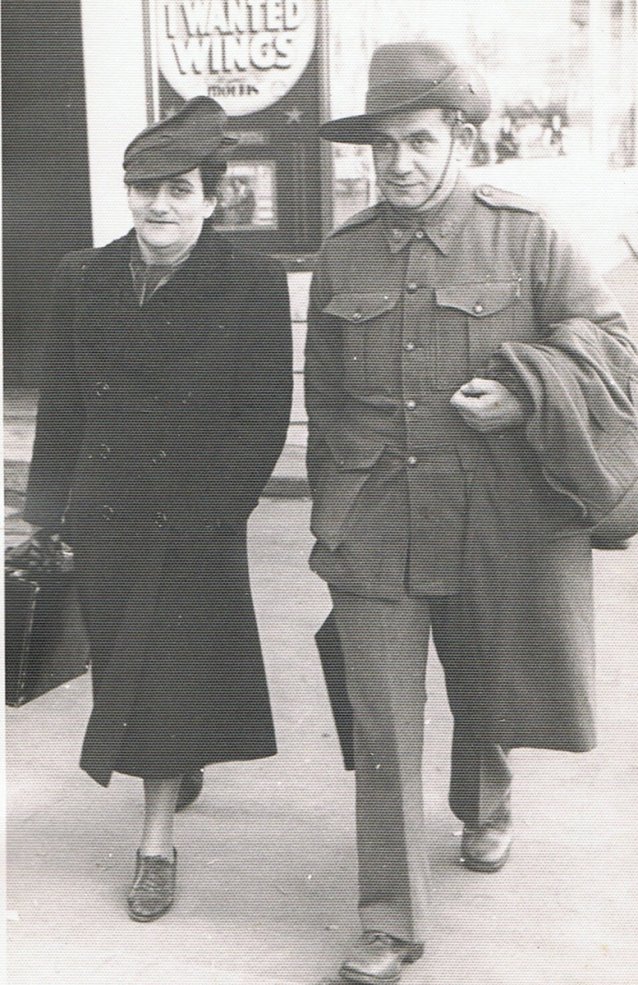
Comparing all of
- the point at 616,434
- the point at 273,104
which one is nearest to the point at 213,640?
the point at 616,434

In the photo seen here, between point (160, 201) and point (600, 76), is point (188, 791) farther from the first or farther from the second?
point (600, 76)

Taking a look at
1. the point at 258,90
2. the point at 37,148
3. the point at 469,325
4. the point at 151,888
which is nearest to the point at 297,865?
the point at 151,888

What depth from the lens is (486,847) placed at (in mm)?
3137

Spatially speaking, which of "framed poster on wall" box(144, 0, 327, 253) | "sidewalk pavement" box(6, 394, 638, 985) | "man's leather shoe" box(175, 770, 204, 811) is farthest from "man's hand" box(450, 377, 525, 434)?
"man's leather shoe" box(175, 770, 204, 811)

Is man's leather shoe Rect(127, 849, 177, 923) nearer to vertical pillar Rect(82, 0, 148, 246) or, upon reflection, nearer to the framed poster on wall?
the framed poster on wall

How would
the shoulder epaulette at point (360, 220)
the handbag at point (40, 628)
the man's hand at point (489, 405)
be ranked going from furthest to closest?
the handbag at point (40, 628) < the shoulder epaulette at point (360, 220) < the man's hand at point (489, 405)

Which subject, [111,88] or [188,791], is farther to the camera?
[111,88]

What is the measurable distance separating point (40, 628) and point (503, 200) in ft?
6.37

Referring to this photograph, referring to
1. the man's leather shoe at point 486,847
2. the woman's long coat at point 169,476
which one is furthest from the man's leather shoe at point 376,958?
the woman's long coat at point 169,476

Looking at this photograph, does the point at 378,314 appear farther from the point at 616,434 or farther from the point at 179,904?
the point at 179,904

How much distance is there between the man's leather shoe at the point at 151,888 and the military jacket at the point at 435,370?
844 millimetres

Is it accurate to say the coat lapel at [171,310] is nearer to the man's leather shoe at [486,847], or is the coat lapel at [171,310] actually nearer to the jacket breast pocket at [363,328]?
the jacket breast pocket at [363,328]

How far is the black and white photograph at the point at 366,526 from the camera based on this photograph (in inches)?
104

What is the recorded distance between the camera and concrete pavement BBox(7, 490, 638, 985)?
2719mm
